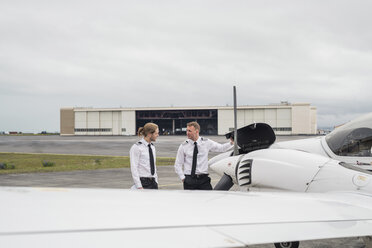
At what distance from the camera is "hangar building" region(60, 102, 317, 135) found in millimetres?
73500

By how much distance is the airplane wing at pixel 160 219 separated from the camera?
6.33 feet

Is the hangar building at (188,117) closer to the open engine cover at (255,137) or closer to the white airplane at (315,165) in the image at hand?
the open engine cover at (255,137)

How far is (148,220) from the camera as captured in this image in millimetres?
2316

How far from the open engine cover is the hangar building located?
6578cm

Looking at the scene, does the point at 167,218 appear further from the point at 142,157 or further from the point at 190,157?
the point at 190,157

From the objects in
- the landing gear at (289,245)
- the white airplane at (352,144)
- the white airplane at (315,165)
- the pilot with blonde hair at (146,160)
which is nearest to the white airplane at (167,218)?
the white airplane at (315,165)

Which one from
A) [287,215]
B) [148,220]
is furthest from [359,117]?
[148,220]

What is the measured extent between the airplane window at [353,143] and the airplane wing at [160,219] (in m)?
2.34

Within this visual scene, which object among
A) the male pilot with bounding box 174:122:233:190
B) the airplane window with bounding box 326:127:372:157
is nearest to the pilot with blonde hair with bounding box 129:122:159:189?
the male pilot with bounding box 174:122:233:190

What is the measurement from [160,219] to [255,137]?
189 inches

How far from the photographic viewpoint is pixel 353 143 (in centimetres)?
565

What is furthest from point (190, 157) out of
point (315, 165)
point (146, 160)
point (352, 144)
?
point (352, 144)

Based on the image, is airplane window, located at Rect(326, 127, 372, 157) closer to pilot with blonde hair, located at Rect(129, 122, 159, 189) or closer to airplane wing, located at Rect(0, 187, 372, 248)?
airplane wing, located at Rect(0, 187, 372, 248)

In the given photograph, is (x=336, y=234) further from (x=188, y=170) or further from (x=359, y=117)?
(x=188, y=170)
